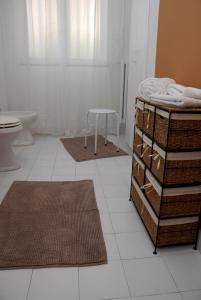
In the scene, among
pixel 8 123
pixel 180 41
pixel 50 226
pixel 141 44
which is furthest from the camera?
pixel 141 44

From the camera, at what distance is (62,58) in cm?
334

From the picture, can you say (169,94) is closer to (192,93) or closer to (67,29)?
(192,93)

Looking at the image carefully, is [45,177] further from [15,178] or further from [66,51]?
[66,51]

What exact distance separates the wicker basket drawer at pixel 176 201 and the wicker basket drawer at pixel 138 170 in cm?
22

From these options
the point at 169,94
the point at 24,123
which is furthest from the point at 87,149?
the point at 169,94

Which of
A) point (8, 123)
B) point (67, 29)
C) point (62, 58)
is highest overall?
point (67, 29)

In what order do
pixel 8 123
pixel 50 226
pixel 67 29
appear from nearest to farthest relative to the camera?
pixel 50 226, pixel 8 123, pixel 67 29

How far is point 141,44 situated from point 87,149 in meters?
1.29

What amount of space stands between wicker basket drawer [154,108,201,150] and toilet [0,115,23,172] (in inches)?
59.3

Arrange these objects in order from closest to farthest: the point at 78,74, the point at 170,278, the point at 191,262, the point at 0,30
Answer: the point at 170,278
the point at 191,262
the point at 0,30
the point at 78,74

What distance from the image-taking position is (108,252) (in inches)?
56.2

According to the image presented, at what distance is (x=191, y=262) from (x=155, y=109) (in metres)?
0.83

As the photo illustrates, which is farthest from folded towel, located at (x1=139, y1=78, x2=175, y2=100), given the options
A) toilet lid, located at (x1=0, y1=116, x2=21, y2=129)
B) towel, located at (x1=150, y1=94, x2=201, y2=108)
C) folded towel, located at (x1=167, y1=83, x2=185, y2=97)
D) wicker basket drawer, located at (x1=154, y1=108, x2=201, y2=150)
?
toilet lid, located at (x1=0, y1=116, x2=21, y2=129)

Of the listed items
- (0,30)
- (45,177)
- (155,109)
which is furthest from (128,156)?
(0,30)
